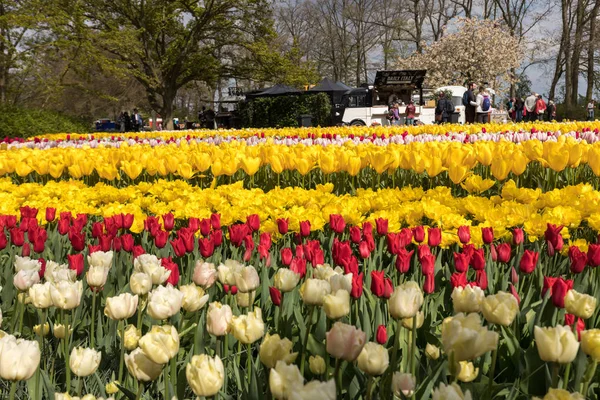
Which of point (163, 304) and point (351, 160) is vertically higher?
point (351, 160)

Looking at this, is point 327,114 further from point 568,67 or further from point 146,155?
point 146,155

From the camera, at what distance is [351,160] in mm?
4156

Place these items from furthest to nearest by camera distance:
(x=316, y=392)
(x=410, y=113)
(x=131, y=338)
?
1. (x=410, y=113)
2. (x=131, y=338)
3. (x=316, y=392)

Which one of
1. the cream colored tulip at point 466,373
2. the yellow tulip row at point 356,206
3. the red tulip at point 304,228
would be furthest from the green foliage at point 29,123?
the cream colored tulip at point 466,373

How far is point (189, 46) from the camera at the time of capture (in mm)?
27406

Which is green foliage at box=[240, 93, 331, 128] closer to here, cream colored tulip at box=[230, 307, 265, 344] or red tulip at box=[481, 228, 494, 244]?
red tulip at box=[481, 228, 494, 244]

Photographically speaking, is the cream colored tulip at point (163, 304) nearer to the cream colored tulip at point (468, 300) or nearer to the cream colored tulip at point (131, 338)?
the cream colored tulip at point (131, 338)

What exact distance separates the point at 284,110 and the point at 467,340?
23287 millimetres

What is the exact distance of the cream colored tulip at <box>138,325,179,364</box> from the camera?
1136 mm

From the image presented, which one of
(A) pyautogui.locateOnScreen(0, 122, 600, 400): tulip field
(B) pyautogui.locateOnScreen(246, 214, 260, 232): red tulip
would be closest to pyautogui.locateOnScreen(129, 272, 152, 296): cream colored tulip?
(A) pyautogui.locateOnScreen(0, 122, 600, 400): tulip field

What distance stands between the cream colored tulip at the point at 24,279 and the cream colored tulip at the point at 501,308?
1.24 metres

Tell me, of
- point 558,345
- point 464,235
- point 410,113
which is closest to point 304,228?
point 464,235

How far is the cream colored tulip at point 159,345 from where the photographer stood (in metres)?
1.14

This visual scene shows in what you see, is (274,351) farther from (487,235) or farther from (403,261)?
(487,235)
